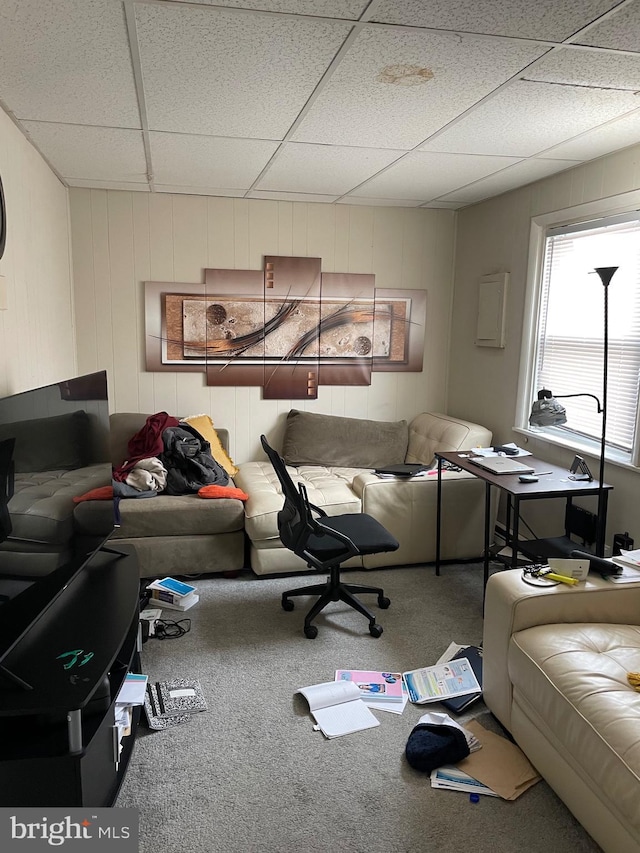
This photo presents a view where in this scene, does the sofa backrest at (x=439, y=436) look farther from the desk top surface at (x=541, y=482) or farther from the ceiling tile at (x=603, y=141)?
the ceiling tile at (x=603, y=141)

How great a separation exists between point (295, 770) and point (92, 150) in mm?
3052

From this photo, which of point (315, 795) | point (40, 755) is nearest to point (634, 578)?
point (315, 795)

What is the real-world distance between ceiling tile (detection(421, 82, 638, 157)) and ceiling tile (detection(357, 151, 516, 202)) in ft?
0.53

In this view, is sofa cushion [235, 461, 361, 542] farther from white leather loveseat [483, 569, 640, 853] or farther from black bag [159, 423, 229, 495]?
white leather loveseat [483, 569, 640, 853]

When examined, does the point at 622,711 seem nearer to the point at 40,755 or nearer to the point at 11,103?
the point at 40,755

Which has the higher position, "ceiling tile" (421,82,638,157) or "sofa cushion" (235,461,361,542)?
"ceiling tile" (421,82,638,157)

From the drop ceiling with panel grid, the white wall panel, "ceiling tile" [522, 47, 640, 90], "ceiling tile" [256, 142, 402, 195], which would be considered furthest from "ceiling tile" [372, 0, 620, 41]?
→ the white wall panel

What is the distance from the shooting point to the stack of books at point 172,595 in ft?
11.1

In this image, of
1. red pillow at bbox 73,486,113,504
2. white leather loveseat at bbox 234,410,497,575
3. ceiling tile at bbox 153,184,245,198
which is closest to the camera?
red pillow at bbox 73,486,113,504

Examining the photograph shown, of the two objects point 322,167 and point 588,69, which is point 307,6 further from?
point 322,167

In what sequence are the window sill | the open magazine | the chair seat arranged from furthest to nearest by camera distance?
1. the window sill
2. the chair seat
3. the open magazine

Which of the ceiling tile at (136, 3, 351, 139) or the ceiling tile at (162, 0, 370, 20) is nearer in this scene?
the ceiling tile at (162, 0, 370, 20)

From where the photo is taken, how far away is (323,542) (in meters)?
3.15

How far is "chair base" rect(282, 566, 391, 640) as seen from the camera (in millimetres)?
3115
